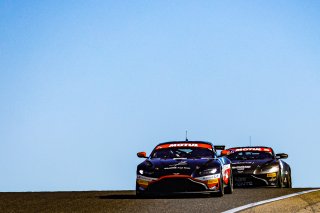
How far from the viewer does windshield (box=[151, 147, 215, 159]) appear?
622 inches

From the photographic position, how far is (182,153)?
16250mm

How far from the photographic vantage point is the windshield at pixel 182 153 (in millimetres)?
15789

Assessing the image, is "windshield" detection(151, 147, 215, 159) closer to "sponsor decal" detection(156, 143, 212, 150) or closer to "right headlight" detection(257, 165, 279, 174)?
"sponsor decal" detection(156, 143, 212, 150)

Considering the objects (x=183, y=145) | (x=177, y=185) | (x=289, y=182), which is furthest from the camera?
(x=289, y=182)

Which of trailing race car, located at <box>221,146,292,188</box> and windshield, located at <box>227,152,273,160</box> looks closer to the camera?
trailing race car, located at <box>221,146,292,188</box>

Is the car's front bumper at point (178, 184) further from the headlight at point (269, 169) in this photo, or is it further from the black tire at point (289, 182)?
the black tire at point (289, 182)

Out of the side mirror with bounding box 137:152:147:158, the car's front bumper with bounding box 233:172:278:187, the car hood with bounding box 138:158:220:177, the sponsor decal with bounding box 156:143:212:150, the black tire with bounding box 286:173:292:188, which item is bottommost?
the black tire with bounding box 286:173:292:188

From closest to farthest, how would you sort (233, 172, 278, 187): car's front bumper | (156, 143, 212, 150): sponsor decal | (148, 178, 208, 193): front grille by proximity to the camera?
(148, 178, 208, 193): front grille
(156, 143, 212, 150): sponsor decal
(233, 172, 278, 187): car's front bumper

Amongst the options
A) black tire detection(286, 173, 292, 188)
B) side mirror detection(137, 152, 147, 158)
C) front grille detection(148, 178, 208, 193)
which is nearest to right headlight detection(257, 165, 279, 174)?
black tire detection(286, 173, 292, 188)

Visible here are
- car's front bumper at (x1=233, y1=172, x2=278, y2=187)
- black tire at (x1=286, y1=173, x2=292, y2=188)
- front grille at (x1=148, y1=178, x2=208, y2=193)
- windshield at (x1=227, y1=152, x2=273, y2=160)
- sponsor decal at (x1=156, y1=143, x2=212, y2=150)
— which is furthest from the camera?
black tire at (x1=286, y1=173, x2=292, y2=188)

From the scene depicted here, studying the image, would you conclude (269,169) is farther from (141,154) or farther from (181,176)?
(181,176)

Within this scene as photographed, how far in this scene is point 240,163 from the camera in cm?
2042

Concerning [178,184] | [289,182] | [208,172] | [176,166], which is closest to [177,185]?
[178,184]

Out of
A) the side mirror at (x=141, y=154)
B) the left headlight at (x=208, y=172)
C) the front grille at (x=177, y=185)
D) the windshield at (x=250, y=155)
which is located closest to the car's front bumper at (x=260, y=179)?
the windshield at (x=250, y=155)
